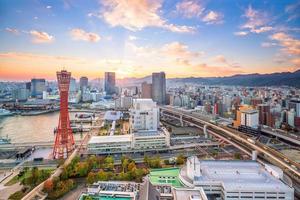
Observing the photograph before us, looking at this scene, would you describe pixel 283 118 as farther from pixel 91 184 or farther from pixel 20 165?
pixel 20 165

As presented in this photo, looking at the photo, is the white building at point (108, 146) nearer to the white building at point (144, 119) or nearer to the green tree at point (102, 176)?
the white building at point (144, 119)

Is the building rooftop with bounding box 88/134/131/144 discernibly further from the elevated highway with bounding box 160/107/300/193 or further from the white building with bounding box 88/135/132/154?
the elevated highway with bounding box 160/107/300/193

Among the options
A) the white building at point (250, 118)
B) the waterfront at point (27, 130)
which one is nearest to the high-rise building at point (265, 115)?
the white building at point (250, 118)

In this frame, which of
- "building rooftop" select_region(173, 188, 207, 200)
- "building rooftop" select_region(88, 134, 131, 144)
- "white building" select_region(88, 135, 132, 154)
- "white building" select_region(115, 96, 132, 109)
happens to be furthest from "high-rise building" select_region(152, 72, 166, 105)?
"building rooftop" select_region(173, 188, 207, 200)

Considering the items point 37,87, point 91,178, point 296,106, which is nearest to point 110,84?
point 37,87

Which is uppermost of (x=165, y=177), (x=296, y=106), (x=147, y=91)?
(x=147, y=91)

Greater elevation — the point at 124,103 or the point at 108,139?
the point at 124,103

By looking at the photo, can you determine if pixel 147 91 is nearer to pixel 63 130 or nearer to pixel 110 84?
pixel 110 84
